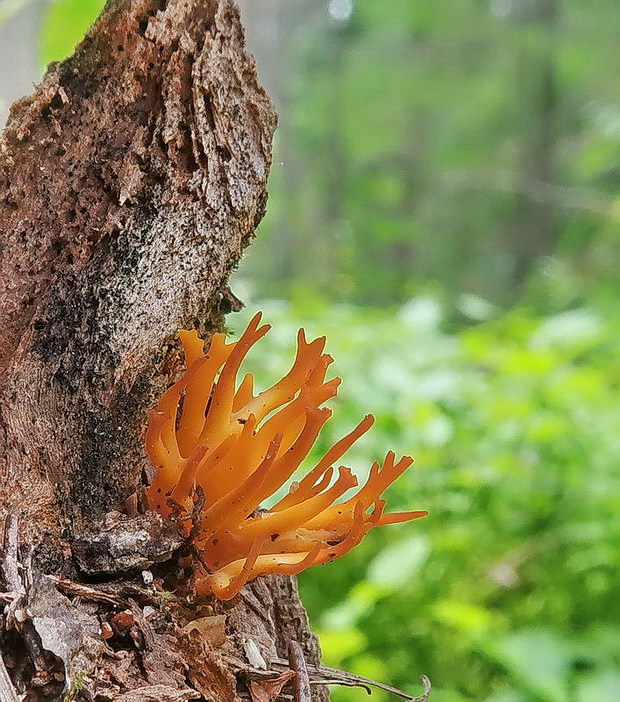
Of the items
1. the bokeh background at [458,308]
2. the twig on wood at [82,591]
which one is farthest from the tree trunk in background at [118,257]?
the bokeh background at [458,308]

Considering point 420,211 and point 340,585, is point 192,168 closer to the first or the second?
point 340,585

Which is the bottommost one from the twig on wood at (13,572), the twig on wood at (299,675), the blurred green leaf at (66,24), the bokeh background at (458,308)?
the twig on wood at (13,572)

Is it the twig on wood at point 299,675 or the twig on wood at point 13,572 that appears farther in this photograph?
the twig on wood at point 299,675

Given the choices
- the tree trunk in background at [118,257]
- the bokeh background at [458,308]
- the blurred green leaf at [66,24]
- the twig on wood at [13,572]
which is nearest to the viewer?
the twig on wood at [13,572]

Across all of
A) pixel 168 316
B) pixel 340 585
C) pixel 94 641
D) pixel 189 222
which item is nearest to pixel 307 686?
pixel 94 641

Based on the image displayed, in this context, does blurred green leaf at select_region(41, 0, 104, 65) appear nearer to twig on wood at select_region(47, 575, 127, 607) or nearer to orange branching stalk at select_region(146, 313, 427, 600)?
orange branching stalk at select_region(146, 313, 427, 600)

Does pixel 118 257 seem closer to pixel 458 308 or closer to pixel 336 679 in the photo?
pixel 336 679

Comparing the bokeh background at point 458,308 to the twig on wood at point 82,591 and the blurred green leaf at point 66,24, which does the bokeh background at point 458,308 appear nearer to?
the blurred green leaf at point 66,24
